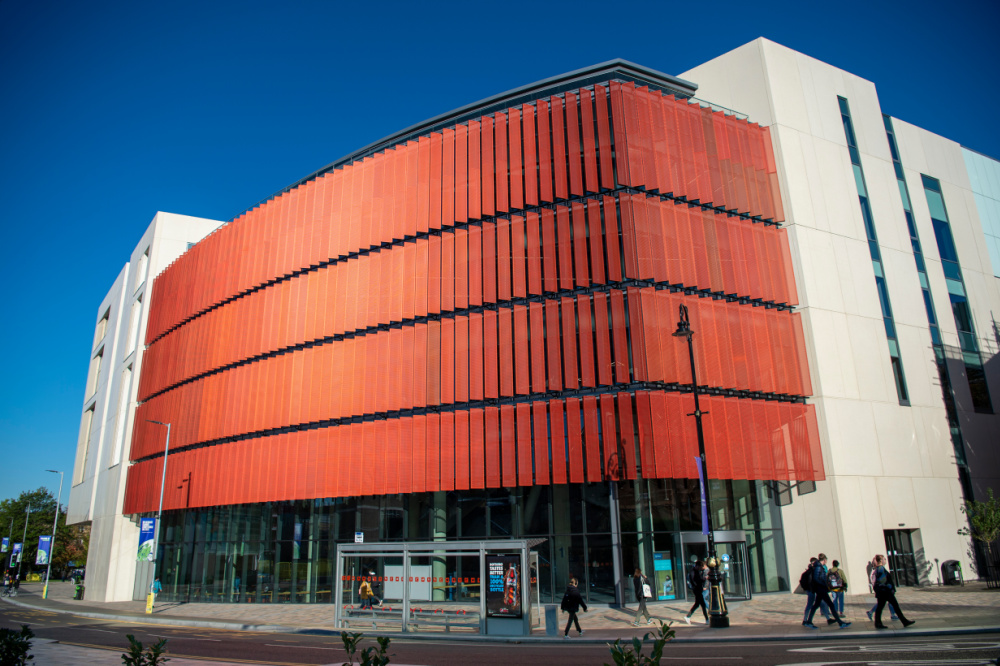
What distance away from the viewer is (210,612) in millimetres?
36188

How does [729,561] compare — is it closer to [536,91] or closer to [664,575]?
[664,575]

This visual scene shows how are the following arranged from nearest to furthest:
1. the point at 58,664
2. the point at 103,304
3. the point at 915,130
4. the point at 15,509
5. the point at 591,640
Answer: the point at 58,664
the point at 591,640
the point at 915,130
the point at 103,304
the point at 15,509

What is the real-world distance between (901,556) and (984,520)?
4.29 meters

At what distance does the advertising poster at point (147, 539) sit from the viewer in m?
37.4

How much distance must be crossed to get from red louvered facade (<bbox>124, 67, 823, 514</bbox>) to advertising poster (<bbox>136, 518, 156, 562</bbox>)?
482cm

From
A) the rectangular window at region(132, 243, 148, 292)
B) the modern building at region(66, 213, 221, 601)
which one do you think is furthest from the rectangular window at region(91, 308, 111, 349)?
the rectangular window at region(132, 243, 148, 292)

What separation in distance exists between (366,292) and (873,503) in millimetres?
28793

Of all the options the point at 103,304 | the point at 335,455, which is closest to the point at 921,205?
the point at 335,455

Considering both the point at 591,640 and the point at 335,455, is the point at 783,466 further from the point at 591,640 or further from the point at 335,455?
the point at 335,455

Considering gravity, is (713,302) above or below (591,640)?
above

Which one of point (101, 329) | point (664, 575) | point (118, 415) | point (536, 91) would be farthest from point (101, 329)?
point (664, 575)

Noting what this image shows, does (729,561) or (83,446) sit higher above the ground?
(83,446)

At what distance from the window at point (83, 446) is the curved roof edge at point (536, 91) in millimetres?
46436

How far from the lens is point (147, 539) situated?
37688 mm
